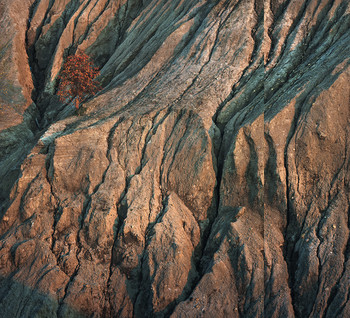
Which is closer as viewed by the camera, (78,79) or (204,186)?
(204,186)

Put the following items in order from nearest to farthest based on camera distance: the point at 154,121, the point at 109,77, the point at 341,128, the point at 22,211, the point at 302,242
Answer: the point at 302,242, the point at 341,128, the point at 22,211, the point at 154,121, the point at 109,77

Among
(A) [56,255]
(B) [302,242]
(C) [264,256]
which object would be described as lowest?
(A) [56,255]

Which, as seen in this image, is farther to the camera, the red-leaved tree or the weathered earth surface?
the red-leaved tree

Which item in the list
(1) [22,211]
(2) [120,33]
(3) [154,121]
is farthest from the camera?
(2) [120,33]

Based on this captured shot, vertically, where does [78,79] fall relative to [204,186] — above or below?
above

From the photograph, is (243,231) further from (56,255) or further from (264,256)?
(56,255)

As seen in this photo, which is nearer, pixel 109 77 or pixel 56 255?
pixel 56 255

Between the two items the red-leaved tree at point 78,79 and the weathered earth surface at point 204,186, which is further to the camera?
the red-leaved tree at point 78,79

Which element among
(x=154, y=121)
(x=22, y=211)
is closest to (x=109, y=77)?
(x=154, y=121)
